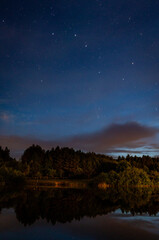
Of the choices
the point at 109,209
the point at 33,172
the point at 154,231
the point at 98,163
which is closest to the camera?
the point at 154,231

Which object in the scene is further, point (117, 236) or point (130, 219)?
point (130, 219)

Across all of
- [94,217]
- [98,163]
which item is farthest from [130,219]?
[98,163]

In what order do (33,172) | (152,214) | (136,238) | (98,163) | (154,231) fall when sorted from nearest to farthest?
1. (136,238)
2. (154,231)
3. (152,214)
4. (33,172)
5. (98,163)

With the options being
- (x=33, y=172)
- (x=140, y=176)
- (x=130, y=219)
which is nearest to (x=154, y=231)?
(x=130, y=219)

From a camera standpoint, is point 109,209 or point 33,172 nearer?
point 109,209

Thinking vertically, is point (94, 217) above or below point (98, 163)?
below

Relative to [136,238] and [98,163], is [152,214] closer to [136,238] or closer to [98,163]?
[136,238]

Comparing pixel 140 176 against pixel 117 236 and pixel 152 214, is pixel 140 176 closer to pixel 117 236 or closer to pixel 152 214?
pixel 152 214

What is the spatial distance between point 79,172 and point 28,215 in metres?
71.4

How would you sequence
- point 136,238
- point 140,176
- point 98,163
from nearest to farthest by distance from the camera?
point 136,238 → point 140,176 → point 98,163

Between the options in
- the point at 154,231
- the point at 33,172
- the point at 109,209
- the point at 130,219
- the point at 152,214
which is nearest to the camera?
the point at 154,231

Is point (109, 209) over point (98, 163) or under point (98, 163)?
under

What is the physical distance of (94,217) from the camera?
20.0 m

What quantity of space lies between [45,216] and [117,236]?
717cm
